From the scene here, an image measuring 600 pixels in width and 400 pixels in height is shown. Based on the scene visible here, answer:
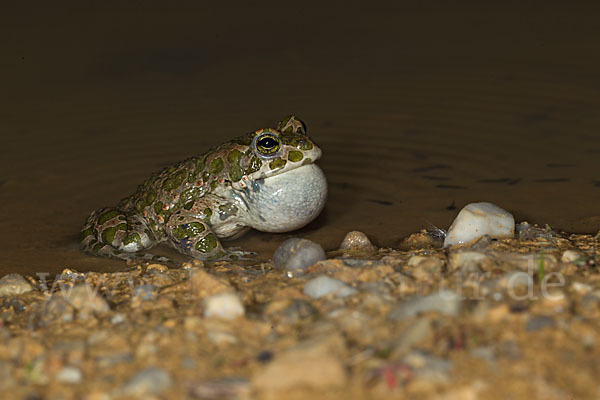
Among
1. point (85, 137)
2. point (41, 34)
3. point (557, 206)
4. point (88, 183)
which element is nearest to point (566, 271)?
point (557, 206)

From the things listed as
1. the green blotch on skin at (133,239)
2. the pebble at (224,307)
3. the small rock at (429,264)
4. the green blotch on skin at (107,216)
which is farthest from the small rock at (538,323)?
the green blotch on skin at (107,216)

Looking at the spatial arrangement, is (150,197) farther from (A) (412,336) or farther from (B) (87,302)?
(A) (412,336)

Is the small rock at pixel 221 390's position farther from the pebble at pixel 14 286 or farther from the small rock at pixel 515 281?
the pebble at pixel 14 286

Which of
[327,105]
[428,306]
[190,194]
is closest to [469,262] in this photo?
[428,306]

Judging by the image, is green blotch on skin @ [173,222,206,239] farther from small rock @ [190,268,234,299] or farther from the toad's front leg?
small rock @ [190,268,234,299]

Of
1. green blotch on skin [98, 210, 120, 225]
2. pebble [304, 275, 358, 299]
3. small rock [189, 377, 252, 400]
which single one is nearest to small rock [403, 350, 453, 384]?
small rock [189, 377, 252, 400]

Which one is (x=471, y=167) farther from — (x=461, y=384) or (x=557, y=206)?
(x=461, y=384)
